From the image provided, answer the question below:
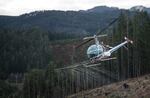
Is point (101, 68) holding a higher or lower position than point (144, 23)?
lower

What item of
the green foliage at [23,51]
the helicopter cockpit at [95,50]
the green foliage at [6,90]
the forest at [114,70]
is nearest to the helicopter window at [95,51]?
the helicopter cockpit at [95,50]

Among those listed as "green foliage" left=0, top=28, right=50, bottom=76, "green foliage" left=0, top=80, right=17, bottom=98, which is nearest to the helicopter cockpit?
"green foliage" left=0, top=80, right=17, bottom=98

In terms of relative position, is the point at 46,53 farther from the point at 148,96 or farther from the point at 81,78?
the point at 148,96

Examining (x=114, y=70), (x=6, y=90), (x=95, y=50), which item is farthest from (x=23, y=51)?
(x=95, y=50)

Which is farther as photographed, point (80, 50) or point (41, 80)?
point (80, 50)

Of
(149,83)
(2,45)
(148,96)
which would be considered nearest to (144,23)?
(149,83)

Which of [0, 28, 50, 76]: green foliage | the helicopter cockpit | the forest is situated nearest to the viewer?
the helicopter cockpit

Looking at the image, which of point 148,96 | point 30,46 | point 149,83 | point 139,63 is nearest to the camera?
point 148,96

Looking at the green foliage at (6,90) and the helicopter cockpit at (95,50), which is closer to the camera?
the helicopter cockpit at (95,50)

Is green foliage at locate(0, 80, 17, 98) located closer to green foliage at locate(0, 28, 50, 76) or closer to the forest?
the forest

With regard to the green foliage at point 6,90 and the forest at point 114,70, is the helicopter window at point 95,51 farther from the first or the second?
the green foliage at point 6,90

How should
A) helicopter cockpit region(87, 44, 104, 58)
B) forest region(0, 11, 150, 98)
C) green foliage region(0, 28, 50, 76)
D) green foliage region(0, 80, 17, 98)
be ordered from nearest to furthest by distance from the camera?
helicopter cockpit region(87, 44, 104, 58)
forest region(0, 11, 150, 98)
green foliage region(0, 80, 17, 98)
green foliage region(0, 28, 50, 76)
